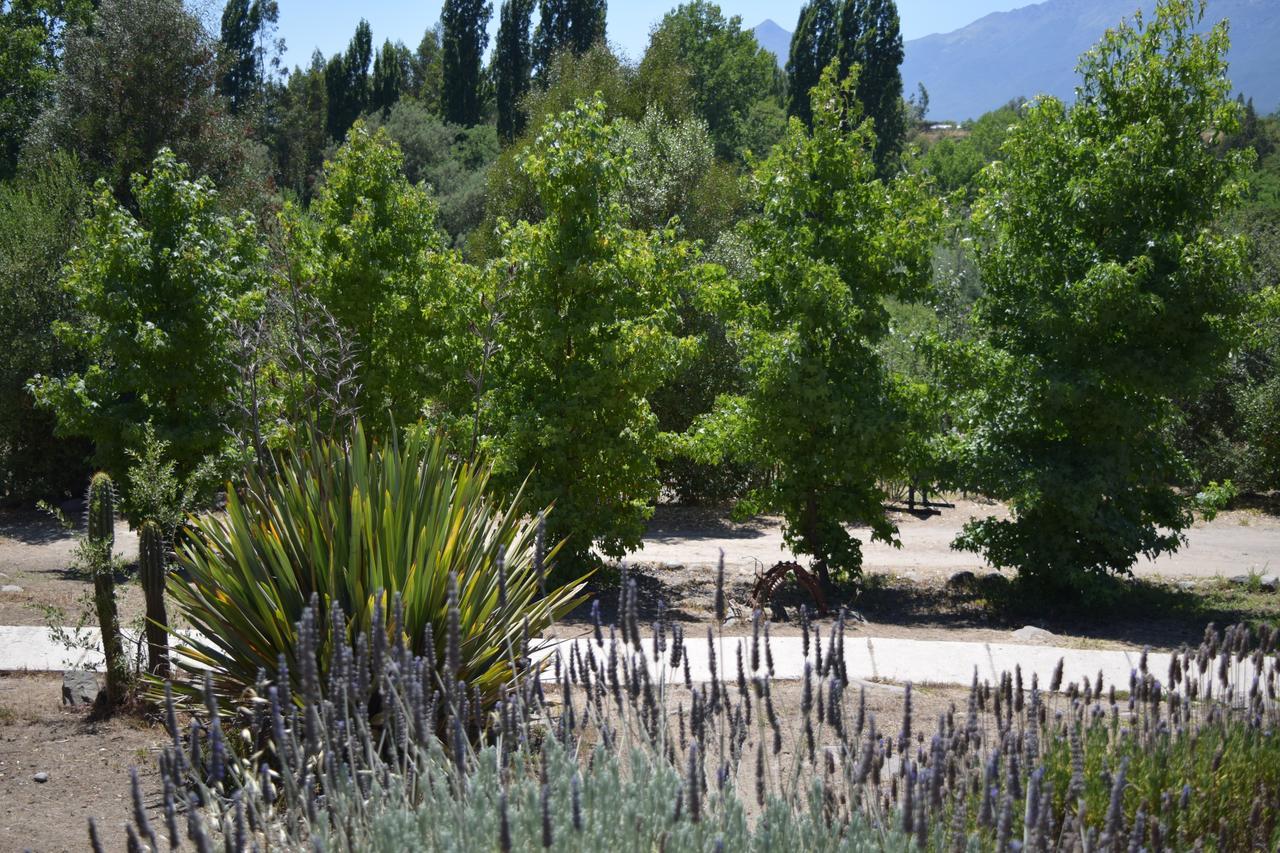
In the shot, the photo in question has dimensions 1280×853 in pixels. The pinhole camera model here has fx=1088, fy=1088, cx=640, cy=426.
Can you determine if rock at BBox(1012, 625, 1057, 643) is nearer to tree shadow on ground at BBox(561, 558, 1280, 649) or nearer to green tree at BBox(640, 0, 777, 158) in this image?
tree shadow on ground at BBox(561, 558, 1280, 649)

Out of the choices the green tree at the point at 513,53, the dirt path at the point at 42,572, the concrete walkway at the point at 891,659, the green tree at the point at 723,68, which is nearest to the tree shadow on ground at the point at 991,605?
the concrete walkway at the point at 891,659

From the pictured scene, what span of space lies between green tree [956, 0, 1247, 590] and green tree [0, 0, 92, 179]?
88.5 ft

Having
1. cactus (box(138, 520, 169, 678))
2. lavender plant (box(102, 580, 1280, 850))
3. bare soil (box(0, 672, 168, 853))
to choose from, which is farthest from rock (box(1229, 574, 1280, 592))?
bare soil (box(0, 672, 168, 853))

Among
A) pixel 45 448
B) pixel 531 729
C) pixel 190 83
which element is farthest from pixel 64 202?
pixel 531 729

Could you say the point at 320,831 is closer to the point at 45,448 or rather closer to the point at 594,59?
the point at 45,448

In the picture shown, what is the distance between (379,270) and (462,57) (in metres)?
50.5

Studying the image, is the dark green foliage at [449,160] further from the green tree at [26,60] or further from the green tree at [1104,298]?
the green tree at [1104,298]

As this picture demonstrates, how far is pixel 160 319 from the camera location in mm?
12188

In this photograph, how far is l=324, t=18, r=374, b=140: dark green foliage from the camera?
58.4 metres

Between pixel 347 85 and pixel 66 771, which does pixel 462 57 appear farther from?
pixel 66 771

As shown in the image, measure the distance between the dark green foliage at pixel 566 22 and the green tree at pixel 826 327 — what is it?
4484 centimetres

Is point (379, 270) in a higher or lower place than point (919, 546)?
higher

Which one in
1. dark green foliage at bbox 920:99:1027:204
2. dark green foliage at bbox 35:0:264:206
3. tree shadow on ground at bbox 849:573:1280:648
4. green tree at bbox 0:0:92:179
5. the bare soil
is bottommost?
tree shadow on ground at bbox 849:573:1280:648

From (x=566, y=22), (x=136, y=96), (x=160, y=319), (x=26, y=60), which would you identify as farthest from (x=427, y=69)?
(x=160, y=319)
